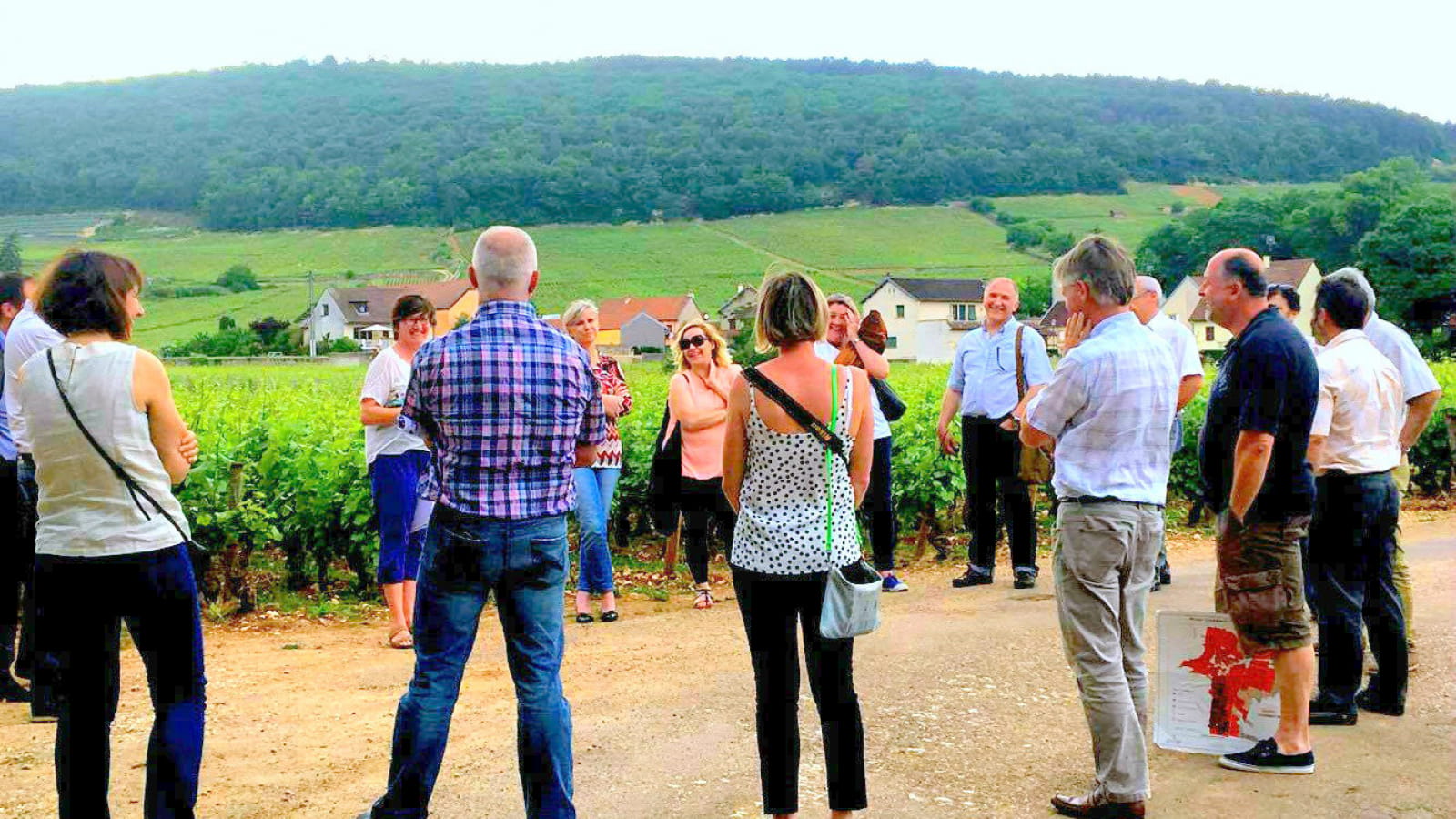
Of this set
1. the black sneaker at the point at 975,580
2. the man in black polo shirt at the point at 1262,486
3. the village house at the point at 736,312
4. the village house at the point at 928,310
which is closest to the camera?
the man in black polo shirt at the point at 1262,486

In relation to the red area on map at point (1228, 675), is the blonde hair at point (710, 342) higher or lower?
higher

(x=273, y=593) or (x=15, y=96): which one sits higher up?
(x=15, y=96)

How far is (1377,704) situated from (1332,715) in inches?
14.4

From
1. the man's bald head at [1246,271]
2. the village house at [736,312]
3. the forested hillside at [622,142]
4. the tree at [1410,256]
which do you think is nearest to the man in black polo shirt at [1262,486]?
the man's bald head at [1246,271]

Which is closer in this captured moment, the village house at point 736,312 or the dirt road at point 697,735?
the dirt road at point 697,735

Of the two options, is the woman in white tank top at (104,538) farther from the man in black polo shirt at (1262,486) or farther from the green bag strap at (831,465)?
the man in black polo shirt at (1262,486)

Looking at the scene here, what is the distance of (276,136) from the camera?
120 meters

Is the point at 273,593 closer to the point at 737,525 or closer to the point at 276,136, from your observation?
the point at 737,525

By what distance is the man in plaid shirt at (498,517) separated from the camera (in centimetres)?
390

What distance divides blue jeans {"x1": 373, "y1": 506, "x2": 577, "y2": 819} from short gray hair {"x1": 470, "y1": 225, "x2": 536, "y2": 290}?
80 cm

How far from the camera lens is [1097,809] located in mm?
4375

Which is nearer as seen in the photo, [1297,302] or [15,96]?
[1297,302]

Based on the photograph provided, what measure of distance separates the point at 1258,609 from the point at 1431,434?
37.6 feet

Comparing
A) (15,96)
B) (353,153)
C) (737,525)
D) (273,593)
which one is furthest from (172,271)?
(737,525)
